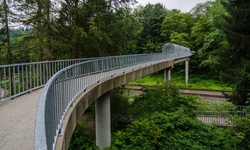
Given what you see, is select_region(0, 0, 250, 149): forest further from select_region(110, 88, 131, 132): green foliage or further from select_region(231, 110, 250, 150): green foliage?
select_region(110, 88, 131, 132): green foliage

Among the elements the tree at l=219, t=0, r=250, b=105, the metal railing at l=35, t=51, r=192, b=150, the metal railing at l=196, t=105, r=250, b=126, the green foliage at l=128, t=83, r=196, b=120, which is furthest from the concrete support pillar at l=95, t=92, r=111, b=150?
the tree at l=219, t=0, r=250, b=105

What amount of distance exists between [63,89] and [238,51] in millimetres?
13337

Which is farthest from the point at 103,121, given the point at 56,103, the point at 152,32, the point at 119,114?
the point at 152,32

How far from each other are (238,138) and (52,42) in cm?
1218

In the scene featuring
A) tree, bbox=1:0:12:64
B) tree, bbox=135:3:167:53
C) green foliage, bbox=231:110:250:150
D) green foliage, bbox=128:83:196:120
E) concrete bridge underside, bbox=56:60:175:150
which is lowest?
green foliage, bbox=231:110:250:150

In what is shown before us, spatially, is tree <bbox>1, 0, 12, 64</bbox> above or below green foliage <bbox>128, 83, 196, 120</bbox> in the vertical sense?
above

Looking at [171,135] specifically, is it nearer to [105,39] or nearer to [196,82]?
[105,39]

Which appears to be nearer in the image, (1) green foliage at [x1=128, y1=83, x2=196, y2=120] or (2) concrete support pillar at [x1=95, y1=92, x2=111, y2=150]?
(2) concrete support pillar at [x1=95, y1=92, x2=111, y2=150]

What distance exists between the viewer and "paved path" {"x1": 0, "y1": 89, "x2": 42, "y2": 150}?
10.4 feet

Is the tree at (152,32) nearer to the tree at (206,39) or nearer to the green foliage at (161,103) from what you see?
the tree at (206,39)

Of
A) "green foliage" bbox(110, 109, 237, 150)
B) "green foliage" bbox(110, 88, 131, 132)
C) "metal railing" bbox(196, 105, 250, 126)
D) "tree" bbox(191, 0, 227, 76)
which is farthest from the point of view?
"tree" bbox(191, 0, 227, 76)

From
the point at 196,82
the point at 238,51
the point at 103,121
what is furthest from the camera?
the point at 196,82

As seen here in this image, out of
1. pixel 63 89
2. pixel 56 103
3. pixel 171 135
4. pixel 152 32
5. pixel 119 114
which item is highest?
pixel 152 32

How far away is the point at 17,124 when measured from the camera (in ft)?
13.1
